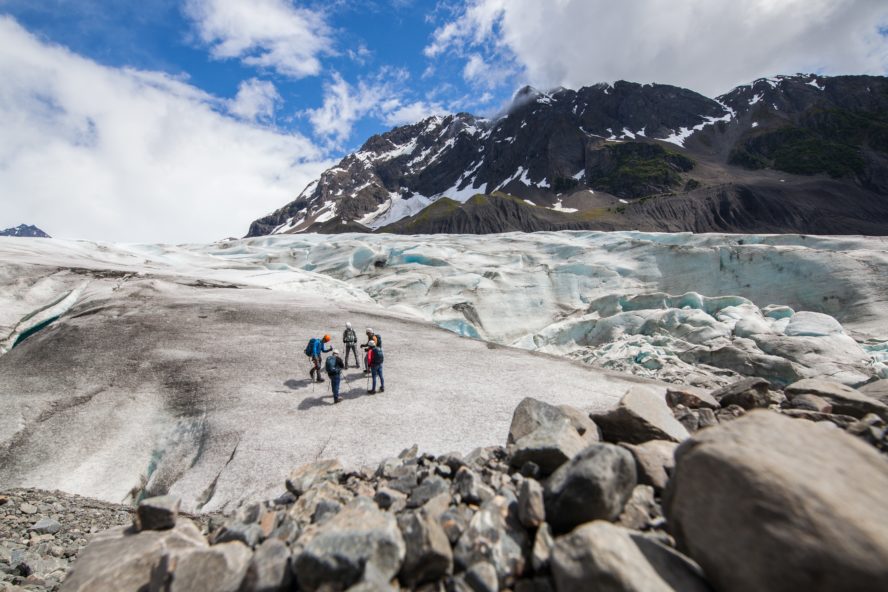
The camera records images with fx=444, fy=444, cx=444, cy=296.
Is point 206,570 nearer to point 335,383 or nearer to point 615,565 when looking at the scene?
point 615,565

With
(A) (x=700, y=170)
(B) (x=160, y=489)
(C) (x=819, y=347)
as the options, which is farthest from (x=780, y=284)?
(A) (x=700, y=170)

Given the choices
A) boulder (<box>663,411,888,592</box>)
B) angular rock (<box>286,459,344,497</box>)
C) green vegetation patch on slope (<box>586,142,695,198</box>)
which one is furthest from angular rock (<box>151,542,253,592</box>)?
green vegetation patch on slope (<box>586,142,695,198</box>)

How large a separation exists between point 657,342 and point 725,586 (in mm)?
24725

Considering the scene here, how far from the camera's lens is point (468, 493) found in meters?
5.57

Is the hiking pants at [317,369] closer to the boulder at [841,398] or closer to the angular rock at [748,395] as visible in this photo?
the angular rock at [748,395]

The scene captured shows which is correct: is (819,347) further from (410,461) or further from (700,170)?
(700,170)

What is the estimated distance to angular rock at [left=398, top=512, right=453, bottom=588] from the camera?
4371 mm

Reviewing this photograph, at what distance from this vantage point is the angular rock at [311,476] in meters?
7.20

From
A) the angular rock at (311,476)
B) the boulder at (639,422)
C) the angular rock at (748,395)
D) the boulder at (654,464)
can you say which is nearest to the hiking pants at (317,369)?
the angular rock at (311,476)

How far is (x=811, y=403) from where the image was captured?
27.3 ft

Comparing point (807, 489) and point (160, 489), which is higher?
point (807, 489)

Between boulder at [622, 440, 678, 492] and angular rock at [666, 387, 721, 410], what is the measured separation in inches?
170

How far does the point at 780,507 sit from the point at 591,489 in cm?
166

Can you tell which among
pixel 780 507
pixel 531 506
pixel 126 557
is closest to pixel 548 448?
pixel 531 506
